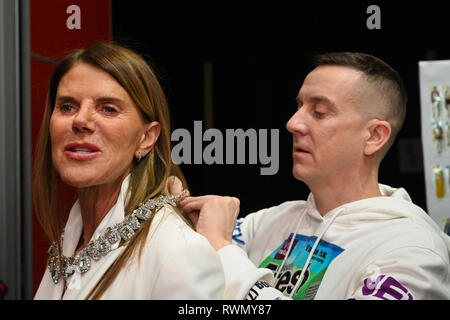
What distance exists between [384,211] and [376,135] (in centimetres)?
22

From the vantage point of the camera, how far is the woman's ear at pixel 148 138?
1150 millimetres

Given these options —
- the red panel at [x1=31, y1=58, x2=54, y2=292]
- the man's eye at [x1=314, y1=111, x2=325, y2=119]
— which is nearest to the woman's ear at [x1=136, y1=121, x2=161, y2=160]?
the red panel at [x1=31, y1=58, x2=54, y2=292]

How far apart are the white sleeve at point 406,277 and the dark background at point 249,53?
17cm

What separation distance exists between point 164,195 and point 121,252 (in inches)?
7.7

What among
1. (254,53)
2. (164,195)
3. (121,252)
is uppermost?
(254,53)

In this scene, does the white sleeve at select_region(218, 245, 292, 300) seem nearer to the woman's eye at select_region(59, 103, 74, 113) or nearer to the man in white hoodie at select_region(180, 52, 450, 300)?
the man in white hoodie at select_region(180, 52, 450, 300)

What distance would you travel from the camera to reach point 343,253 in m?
1.32

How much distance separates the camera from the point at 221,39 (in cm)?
130

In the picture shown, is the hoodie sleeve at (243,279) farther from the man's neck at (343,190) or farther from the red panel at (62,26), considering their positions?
the red panel at (62,26)

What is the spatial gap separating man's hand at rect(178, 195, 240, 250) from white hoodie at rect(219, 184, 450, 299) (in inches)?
1.6

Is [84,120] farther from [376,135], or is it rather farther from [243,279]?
[376,135]

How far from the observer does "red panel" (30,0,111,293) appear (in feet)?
3.87
